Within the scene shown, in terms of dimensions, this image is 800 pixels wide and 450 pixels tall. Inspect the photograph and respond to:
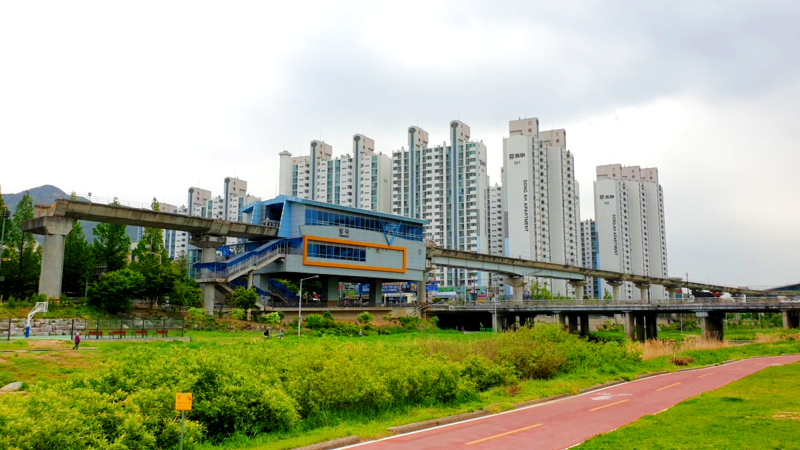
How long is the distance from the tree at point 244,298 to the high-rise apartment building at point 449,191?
89.1 meters

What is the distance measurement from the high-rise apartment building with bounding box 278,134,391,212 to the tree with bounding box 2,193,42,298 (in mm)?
91211

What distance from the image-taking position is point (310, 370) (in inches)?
723

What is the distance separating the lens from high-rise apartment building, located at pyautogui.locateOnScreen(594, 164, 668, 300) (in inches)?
6407

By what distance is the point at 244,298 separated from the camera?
2362 inches

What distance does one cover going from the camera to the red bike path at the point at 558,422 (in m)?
15.1

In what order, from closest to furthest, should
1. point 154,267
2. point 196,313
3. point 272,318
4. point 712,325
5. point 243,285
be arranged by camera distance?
point 196,313 → point 272,318 → point 712,325 → point 154,267 → point 243,285

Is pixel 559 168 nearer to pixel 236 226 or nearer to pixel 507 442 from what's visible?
pixel 236 226

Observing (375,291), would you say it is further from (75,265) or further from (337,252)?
(75,265)

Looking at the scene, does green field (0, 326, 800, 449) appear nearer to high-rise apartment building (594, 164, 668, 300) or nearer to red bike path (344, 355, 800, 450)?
red bike path (344, 355, 800, 450)

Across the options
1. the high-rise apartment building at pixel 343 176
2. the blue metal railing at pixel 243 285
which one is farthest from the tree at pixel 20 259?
the high-rise apartment building at pixel 343 176

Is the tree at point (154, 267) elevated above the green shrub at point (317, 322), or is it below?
above

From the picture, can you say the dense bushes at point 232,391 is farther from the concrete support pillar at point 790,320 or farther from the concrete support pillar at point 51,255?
the concrete support pillar at point 790,320

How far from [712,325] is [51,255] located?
68533 mm

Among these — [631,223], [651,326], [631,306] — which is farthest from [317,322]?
[631,223]
